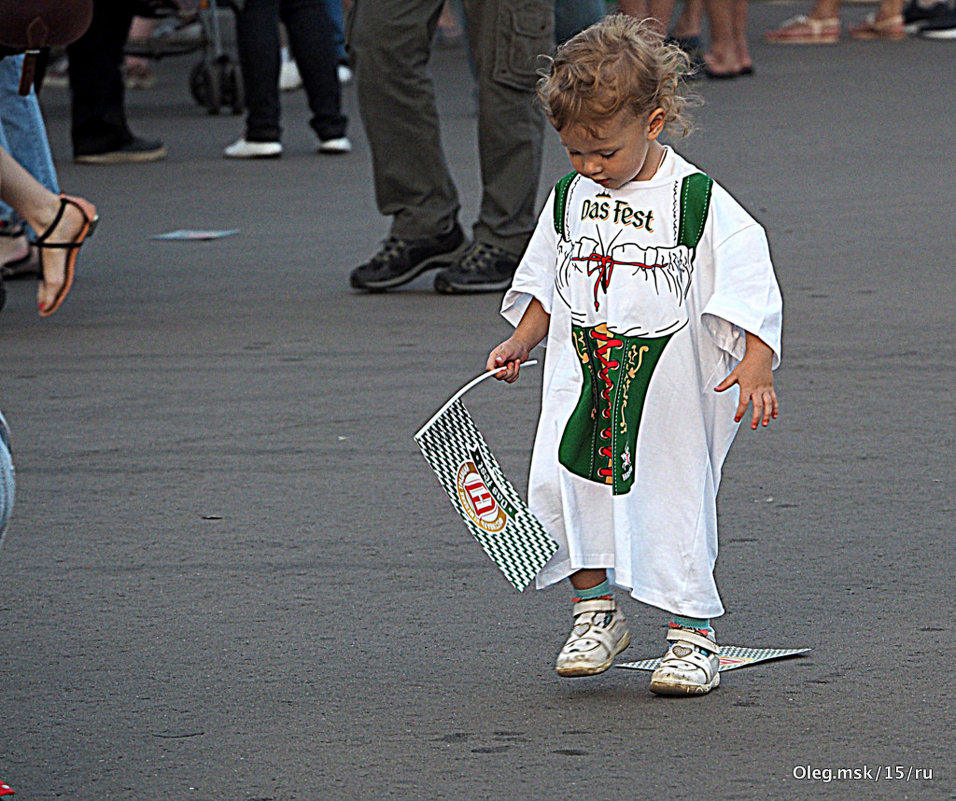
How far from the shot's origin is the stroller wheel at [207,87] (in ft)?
34.8

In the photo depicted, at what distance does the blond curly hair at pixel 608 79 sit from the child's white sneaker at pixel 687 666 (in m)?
0.76

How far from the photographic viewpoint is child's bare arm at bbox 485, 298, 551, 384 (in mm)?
2729

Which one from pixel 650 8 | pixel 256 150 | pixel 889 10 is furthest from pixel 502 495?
pixel 889 10

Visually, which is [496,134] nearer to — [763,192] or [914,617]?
[763,192]

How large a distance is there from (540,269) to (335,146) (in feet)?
20.7

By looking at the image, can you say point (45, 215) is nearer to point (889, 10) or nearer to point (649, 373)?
point (649, 373)

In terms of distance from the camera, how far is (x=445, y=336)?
5.02 meters

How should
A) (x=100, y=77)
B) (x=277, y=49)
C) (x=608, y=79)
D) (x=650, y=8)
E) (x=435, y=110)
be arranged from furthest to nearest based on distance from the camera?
(x=650, y=8) < (x=277, y=49) < (x=100, y=77) < (x=435, y=110) < (x=608, y=79)

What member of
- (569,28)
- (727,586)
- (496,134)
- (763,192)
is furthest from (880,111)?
(727,586)

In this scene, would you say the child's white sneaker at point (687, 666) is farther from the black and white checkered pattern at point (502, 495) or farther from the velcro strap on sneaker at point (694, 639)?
the black and white checkered pattern at point (502, 495)

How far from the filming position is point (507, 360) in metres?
2.73

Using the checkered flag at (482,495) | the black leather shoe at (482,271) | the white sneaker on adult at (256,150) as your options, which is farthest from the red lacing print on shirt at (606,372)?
the white sneaker on adult at (256,150)

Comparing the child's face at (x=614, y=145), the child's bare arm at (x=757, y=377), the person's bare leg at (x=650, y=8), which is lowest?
the person's bare leg at (x=650, y=8)

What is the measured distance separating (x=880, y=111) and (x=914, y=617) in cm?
734
